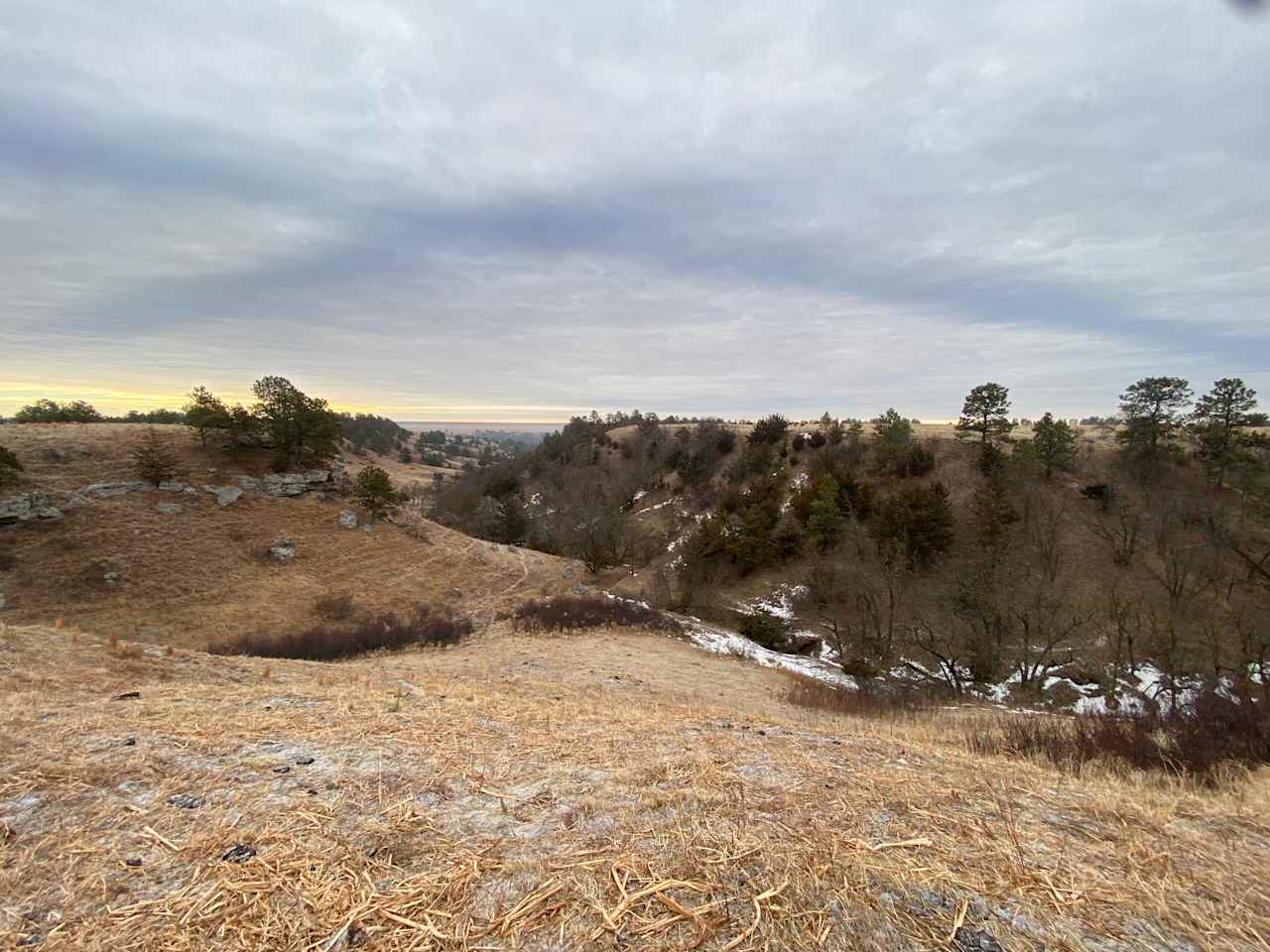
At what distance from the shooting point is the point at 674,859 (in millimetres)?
2533

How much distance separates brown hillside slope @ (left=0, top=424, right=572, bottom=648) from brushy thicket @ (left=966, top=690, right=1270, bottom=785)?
19018mm

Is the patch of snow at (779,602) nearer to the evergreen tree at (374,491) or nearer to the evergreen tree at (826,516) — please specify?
the evergreen tree at (826,516)

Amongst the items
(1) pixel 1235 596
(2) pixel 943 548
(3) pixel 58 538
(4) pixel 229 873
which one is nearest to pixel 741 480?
(2) pixel 943 548

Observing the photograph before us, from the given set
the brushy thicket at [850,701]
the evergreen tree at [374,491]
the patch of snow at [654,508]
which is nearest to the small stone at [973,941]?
the brushy thicket at [850,701]

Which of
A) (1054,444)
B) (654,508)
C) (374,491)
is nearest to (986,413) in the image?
(1054,444)

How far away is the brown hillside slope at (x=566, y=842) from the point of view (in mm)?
2113

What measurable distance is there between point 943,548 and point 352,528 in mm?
36669

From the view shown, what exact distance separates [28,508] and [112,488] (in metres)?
2.96

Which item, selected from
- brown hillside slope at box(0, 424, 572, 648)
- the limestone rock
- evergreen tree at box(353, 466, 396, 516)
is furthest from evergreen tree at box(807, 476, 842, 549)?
the limestone rock

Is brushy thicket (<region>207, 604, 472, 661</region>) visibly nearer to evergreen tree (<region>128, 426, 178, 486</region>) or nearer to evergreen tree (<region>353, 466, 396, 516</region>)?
evergreen tree (<region>353, 466, 396, 516</region>)

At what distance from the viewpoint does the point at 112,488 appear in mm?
25203

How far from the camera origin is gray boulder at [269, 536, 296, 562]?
25.2 meters

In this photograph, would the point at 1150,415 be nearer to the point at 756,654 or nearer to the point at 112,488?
the point at 756,654

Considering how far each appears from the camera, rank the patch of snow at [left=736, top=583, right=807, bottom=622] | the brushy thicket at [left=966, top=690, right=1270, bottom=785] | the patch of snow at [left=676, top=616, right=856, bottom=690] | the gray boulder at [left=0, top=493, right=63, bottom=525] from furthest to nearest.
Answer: the patch of snow at [left=736, top=583, right=807, bottom=622] → the gray boulder at [left=0, top=493, right=63, bottom=525] → the patch of snow at [left=676, top=616, right=856, bottom=690] → the brushy thicket at [left=966, top=690, right=1270, bottom=785]
